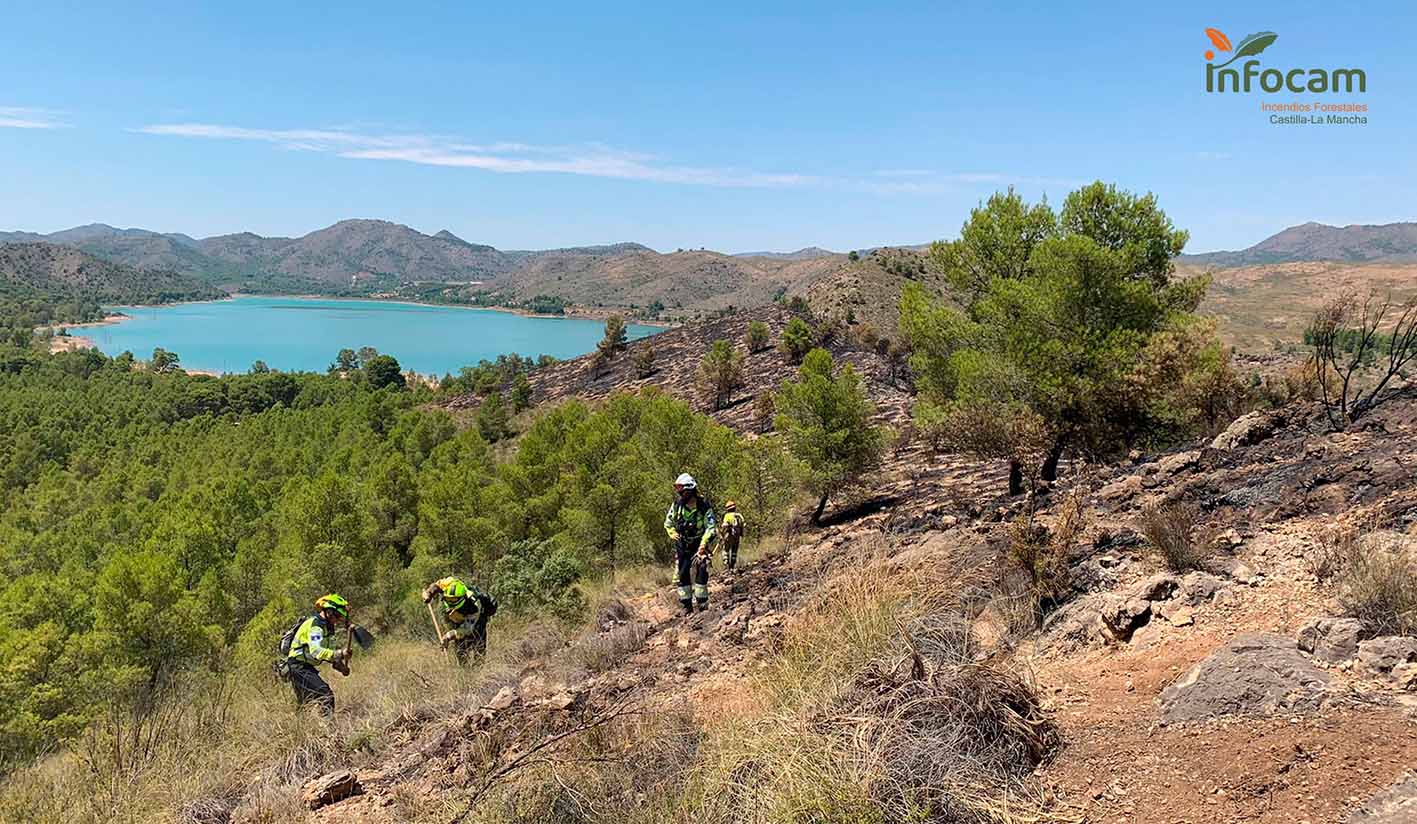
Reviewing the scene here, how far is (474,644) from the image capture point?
809cm

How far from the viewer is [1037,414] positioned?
1156 centimetres

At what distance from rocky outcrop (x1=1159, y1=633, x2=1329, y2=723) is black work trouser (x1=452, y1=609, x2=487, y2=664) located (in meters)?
6.46

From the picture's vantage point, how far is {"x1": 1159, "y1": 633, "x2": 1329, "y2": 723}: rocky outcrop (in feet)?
11.4

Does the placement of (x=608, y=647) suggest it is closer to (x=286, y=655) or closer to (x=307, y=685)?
(x=307, y=685)

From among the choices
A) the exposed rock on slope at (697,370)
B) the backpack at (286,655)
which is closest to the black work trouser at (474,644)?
the backpack at (286,655)

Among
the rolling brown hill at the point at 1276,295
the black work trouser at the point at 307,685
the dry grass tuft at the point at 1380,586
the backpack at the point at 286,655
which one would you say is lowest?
the black work trouser at the point at 307,685

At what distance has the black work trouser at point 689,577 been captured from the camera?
27.8ft

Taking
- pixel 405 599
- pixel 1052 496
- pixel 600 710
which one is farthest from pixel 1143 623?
pixel 405 599

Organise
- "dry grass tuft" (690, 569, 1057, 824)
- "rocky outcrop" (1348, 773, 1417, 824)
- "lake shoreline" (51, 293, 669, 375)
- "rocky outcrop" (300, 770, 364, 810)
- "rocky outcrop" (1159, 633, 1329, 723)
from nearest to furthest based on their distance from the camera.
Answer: "rocky outcrop" (1348, 773, 1417, 824) < "dry grass tuft" (690, 569, 1057, 824) < "rocky outcrop" (1159, 633, 1329, 723) < "rocky outcrop" (300, 770, 364, 810) < "lake shoreline" (51, 293, 669, 375)

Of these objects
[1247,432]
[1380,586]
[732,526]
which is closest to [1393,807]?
[1380,586]

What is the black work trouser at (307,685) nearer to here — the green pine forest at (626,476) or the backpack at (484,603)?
the green pine forest at (626,476)

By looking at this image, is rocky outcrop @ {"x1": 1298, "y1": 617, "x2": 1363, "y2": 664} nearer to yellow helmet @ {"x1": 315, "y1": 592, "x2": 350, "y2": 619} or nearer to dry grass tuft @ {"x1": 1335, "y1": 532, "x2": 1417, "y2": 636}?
dry grass tuft @ {"x1": 1335, "y1": 532, "x2": 1417, "y2": 636}

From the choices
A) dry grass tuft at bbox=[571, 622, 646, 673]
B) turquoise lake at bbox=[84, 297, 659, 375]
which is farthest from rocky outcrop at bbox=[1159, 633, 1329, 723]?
turquoise lake at bbox=[84, 297, 659, 375]

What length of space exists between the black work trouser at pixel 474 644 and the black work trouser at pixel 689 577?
2250 mm
